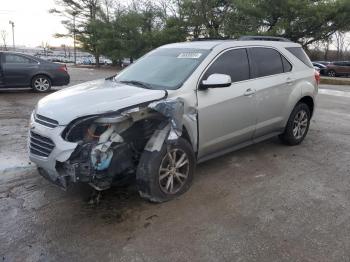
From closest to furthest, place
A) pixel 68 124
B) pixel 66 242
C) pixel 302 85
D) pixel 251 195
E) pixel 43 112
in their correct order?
pixel 66 242, pixel 68 124, pixel 43 112, pixel 251 195, pixel 302 85

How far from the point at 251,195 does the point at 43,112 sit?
2512mm

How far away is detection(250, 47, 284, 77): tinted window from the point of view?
5.05 m

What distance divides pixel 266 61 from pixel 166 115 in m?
2.31

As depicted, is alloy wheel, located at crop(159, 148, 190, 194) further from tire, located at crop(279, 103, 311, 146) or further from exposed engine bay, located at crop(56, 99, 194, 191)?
tire, located at crop(279, 103, 311, 146)

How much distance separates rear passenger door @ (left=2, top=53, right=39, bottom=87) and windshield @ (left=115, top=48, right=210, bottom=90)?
7.89m

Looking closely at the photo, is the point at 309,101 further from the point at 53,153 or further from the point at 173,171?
the point at 53,153

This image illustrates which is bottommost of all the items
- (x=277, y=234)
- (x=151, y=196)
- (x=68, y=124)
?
(x=277, y=234)

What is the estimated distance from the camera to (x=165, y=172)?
384 cm


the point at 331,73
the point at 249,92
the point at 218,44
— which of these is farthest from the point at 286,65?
the point at 331,73

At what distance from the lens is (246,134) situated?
4.93 metres

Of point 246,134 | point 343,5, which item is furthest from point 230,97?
point 343,5

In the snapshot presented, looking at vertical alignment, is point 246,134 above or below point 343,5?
below

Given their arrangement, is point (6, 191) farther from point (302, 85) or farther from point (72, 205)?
point (302, 85)

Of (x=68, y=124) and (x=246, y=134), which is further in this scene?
(x=246, y=134)
